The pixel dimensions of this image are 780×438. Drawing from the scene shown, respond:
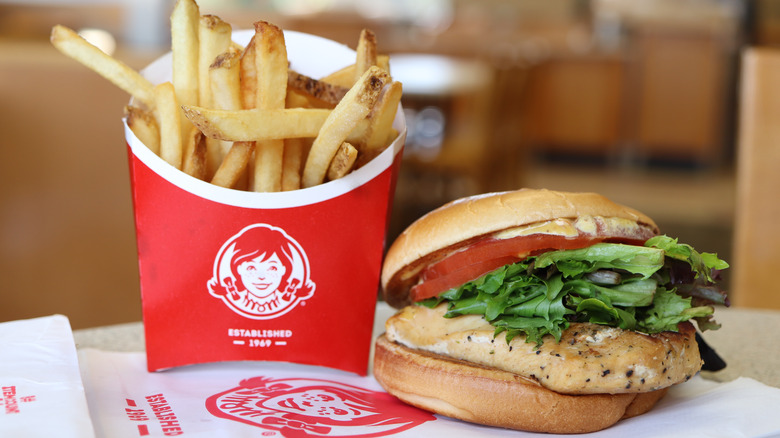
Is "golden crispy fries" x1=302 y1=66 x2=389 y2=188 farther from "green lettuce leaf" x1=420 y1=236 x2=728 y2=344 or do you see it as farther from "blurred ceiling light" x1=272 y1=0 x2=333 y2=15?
"blurred ceiling light" x1=272 y1=0 x2=333 y2=15

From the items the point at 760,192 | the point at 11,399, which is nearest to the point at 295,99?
the point at 11,399

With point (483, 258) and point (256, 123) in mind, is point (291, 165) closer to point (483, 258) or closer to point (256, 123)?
point (256, 123)

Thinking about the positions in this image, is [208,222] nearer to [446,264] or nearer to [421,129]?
[446,264]

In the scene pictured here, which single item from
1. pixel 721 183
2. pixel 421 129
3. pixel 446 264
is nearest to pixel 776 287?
pixel 446 264

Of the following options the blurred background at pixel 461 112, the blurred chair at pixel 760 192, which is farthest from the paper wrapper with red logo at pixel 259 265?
the blurred background at pixel 461 112

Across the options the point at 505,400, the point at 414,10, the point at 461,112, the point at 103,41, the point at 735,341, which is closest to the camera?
the point at 505,400

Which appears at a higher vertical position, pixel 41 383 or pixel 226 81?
pixel 226 81

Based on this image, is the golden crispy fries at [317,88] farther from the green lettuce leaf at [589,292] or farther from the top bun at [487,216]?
the green lettuce leaf at [589,292]
